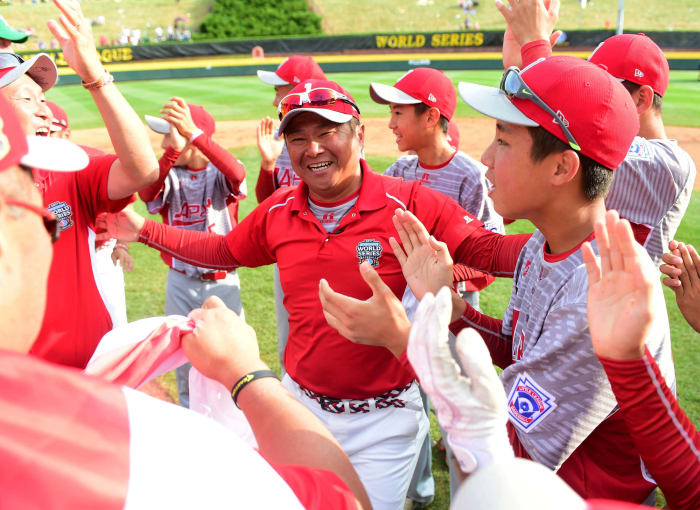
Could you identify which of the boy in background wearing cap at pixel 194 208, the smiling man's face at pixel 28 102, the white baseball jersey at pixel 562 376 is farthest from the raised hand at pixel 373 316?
the boy in background wearing cap at pixel 194 208

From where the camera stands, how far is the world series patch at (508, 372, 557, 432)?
197 cm

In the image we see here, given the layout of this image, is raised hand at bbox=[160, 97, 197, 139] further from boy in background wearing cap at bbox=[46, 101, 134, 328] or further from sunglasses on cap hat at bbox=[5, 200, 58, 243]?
sunglasses on cap hat at bbox=[5, 200, 58, 243]

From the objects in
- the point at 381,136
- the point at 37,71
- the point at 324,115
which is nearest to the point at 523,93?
the point at 324,115

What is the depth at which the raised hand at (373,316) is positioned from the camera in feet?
6.94

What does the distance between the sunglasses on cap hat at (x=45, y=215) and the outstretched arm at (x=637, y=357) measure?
1384 mm

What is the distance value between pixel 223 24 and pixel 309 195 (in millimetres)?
42803

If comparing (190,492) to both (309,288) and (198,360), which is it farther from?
(309,288)

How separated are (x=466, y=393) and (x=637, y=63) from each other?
3.53 meters

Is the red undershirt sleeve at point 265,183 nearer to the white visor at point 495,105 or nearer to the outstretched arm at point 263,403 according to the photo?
the white visor at point 495,105

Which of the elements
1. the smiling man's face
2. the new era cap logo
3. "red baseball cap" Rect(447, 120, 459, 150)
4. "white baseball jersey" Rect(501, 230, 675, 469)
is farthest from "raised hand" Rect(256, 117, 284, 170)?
"white baseball jersey" Rect(501, 230, 675, 469)

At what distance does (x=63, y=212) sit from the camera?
2.73m

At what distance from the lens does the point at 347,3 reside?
4691cm

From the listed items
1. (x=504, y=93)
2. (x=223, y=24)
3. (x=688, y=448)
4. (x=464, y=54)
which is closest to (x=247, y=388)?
(x=688, y=448)

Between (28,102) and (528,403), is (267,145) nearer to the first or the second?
(28,102)
